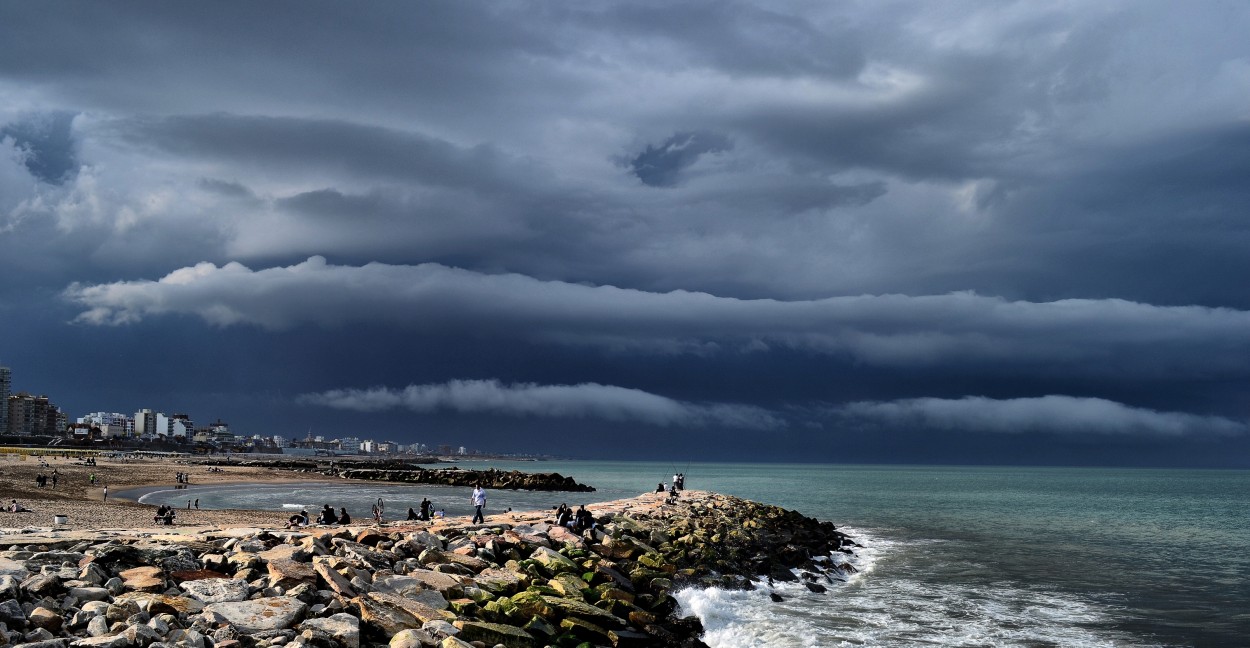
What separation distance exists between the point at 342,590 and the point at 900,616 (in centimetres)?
1624

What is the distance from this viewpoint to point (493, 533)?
2348 cm

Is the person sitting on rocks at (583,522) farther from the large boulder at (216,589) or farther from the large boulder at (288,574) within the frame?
the large boulder at (216,589)

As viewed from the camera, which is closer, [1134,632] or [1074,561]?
[1134,632]

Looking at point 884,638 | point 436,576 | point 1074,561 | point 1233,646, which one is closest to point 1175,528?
point 1074,561

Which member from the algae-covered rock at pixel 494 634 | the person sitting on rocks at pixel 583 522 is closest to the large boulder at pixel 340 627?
the algae-covered rock at pixel 494 634

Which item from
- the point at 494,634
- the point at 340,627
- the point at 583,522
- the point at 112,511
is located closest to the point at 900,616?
the point at 583,522

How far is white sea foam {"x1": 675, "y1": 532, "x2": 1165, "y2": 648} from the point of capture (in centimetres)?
2039

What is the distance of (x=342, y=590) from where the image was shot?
14.8 metres

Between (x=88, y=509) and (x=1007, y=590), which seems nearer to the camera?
(x=1007, y=590)

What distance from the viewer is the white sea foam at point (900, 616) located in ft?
66.9

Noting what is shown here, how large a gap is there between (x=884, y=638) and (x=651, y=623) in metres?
6.87

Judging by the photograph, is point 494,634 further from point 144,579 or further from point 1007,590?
point 1007,590

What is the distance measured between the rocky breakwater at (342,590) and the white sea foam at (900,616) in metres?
1.61

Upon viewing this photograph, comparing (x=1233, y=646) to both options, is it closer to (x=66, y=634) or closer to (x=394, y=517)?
(x=66, y=634)
